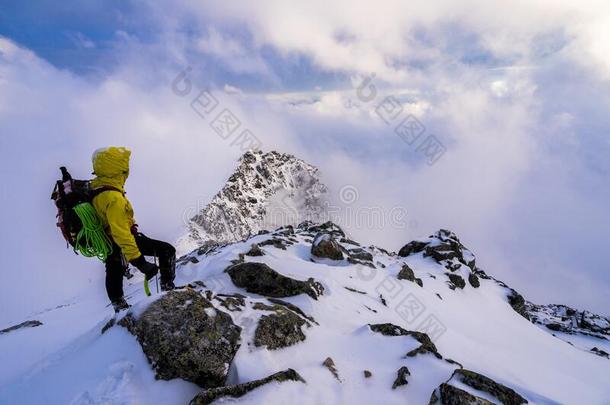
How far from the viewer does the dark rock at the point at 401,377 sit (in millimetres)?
6996

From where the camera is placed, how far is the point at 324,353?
7.82 m

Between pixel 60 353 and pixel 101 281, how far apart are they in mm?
13160

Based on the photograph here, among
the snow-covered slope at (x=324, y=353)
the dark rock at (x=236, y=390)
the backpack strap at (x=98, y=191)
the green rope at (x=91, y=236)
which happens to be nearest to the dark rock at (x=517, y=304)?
the snow-covered slope at (x=324, y=353)

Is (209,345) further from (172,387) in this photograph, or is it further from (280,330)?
(280,330)

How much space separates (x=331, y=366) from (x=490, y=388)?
2.94 metres

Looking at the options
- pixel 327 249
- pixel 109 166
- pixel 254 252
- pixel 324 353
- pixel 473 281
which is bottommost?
pixel 324 353

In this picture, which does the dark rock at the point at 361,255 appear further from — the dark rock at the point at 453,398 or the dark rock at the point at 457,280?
the dark rock at the point at 453,398

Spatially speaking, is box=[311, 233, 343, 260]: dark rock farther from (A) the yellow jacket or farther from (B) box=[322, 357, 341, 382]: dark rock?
(A) the yellow jacket

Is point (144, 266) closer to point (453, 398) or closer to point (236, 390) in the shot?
point (236, 390)

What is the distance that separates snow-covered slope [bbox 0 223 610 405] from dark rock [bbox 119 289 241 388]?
0.16m

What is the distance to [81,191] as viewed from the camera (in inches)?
290

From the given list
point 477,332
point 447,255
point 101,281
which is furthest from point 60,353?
point 447,255

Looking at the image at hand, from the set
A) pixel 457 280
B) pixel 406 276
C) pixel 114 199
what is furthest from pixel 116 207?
pixel 457 280

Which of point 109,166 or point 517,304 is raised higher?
point 517,304
